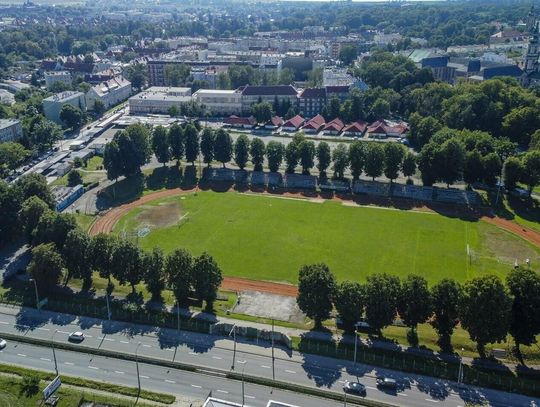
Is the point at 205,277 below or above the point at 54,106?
below

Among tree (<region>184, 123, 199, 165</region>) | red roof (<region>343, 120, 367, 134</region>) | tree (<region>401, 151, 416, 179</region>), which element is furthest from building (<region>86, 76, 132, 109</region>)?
tree (<region>401, 151, 416, 179</region>)

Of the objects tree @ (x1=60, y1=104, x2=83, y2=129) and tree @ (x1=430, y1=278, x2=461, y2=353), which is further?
tree @ (x1=60, y1=104, x2=83, y2=129)

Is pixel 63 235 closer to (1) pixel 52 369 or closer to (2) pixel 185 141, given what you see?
(1) pixel 52 369

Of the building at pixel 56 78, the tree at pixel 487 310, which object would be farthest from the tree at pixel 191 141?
the building at pixel 56 78

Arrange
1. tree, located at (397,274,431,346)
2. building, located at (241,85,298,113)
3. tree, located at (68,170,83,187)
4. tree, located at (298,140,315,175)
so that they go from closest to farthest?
tree, located at (397,274,431,346) < tree, located at (68,170,83,187) < tree, located at (298,140,315,175) < building, located at (241,85,298,113)

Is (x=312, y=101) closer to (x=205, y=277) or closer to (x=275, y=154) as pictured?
(x=275, y=154)

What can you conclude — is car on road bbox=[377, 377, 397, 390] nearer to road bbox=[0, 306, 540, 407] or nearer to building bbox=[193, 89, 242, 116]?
road bbox=[0, 306, 540, 407]

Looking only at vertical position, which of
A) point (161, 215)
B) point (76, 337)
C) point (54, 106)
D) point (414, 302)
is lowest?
point (76, 337)

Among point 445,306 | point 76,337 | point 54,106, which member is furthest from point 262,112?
point 445,306
